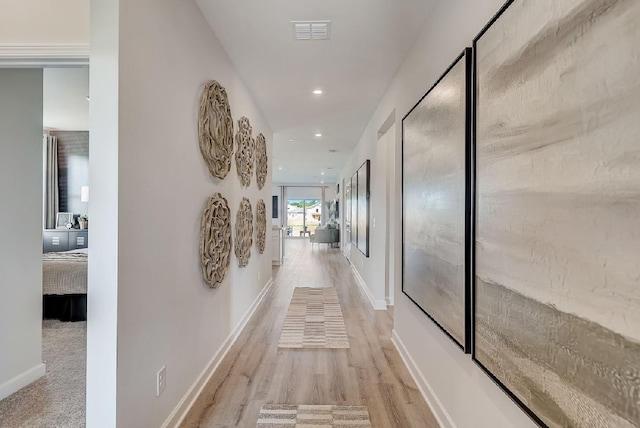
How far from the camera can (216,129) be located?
2.45 meters

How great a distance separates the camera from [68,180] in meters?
6.40

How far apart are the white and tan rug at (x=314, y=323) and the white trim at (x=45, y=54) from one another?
2570 millimetres

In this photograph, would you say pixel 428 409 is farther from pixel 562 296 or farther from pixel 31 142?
pixel 31 142

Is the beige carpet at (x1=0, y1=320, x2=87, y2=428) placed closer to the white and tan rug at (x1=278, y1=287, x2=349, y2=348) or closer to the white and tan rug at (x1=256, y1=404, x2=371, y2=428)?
the white and tan rug at (x1=256, y1=404, x2=371, y2=428)

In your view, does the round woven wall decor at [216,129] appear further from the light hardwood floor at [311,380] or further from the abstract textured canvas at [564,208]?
the abstract textured canvas at [564,208]

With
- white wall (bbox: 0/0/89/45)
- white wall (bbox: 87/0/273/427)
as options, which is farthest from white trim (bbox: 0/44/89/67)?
white wall (bbox: 87/0/273/427)

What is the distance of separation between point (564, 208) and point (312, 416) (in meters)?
1.78

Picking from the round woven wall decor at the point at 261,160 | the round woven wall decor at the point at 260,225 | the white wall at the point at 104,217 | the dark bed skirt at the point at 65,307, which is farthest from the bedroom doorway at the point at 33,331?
the round woven wall decor at the point at 260,225

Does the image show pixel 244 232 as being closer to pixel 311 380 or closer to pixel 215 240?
pixel 215 240

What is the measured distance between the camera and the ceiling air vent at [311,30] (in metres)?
2.29

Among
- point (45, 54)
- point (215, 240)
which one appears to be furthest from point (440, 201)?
point (45, 54)

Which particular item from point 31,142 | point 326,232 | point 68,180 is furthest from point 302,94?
point 326,232

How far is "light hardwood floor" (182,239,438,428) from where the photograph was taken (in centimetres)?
200

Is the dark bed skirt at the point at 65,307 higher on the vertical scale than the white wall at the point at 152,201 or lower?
lower
